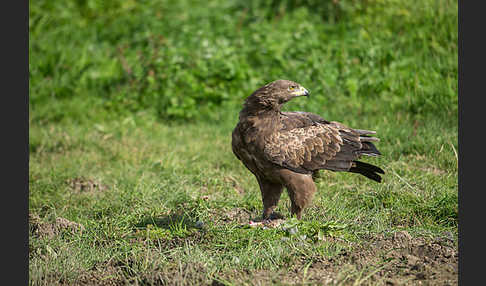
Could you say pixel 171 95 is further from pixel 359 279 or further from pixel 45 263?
pixel 359 279

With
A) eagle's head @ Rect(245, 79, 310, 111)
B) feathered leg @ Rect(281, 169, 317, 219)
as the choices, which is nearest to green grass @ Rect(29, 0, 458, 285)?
feathered leg @ Rect(281, 169, 317, 219)

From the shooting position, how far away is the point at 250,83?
8.97 meters

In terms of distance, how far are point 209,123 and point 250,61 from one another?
1.36m

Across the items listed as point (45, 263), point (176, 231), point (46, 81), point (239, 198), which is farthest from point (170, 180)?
point (46, 81)

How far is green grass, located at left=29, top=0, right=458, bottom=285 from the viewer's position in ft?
15.2

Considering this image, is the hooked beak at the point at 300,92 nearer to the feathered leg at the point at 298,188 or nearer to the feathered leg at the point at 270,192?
the feathered leg at the point at 298,188

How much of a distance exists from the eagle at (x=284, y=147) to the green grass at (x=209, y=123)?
1.31ft

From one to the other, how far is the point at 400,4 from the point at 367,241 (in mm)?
6013

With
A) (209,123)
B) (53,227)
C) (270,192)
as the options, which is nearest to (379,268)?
(270,192)

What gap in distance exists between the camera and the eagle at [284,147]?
5.00 meters

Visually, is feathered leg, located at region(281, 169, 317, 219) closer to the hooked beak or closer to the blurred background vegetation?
the hooked beak

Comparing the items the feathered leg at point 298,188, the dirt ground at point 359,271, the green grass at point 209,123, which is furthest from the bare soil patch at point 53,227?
the feathered leg at point 298,188

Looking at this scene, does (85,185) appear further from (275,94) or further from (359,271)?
(359,271)

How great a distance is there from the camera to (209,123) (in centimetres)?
884
